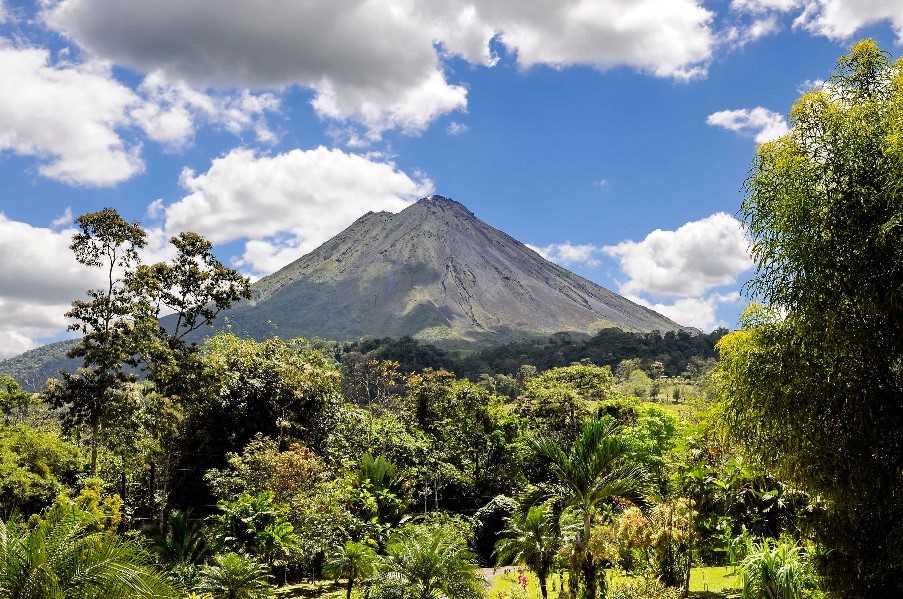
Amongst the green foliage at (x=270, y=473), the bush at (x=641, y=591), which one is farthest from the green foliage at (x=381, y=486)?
the bush at (x=641, y=591)

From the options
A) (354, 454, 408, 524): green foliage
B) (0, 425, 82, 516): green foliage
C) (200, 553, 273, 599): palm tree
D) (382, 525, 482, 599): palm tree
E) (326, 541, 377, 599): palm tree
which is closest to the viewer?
(382, 525, 482, 599): palm tree

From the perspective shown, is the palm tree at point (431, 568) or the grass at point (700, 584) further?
the grass at point (700, 584)

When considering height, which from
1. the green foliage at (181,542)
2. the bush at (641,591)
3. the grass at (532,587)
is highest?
the bush at (641,591)

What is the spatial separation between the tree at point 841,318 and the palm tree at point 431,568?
6.58 metres

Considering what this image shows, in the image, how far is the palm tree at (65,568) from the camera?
6145 millimetres

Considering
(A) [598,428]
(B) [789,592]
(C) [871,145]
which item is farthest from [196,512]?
(C) [871,145]

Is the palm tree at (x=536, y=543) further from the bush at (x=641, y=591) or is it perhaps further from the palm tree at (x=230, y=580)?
the palm tree at (x=230, y=580)

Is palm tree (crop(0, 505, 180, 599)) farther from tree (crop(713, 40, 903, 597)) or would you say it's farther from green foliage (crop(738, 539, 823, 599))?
green foliage (crop(738, 539, 823, 599))

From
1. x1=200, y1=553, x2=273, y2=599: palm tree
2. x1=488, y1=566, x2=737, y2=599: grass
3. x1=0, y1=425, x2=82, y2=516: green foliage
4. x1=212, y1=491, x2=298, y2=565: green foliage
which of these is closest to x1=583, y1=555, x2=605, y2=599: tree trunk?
x1=488, y1=566, x2=737, y2=599: grass

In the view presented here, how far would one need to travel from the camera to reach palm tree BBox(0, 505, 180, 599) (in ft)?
20.2

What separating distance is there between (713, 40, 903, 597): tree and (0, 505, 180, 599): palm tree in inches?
335

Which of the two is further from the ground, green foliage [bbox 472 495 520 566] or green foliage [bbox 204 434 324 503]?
green foliage [bbox 204 434 324 503]

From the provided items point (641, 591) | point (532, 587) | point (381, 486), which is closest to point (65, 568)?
point (641, 591)

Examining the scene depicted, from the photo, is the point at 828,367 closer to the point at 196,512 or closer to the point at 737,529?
the point at 737,529
